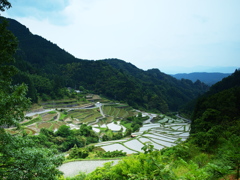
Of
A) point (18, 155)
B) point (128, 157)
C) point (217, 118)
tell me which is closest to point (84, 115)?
point (217, 118)

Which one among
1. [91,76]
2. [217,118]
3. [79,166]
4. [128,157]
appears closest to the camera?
[128,157]

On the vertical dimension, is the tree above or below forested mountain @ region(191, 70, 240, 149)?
above

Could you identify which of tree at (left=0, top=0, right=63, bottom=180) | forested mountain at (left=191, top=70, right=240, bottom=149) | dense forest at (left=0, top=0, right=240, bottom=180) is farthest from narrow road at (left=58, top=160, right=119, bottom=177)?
tree at (left=0, top=0, right=63, bottom=180)

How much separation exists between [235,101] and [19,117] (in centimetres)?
2073

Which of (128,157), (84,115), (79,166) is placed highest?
(128,157)

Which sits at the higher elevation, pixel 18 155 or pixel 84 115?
pixel 18 155

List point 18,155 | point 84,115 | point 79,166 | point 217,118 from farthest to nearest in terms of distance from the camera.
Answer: point 84,115 → point 217,118 → point 79,166 → point 18,155

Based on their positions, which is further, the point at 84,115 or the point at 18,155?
the point at 84,115

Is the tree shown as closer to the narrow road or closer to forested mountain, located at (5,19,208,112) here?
the narrow road

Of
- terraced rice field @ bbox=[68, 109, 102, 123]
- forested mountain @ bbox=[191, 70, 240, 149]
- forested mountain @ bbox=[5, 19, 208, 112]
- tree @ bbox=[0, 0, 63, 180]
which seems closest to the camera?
tree @ bbox=[0, 0, 63, 180]

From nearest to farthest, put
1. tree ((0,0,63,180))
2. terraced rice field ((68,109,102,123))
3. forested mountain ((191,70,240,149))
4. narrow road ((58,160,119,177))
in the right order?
tree ((0,0,63,180)), forested mountain ((191,70,240,149)), narrow road ((58,160,119,177)), terraced rice field ((68,109,102,123))

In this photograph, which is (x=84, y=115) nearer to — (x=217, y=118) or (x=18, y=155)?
(x=217, y=118)

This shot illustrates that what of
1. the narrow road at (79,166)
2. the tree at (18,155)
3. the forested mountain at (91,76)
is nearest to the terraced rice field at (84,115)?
the narrow road at (79,166)

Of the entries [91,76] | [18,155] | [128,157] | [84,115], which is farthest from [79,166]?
[91,76]
